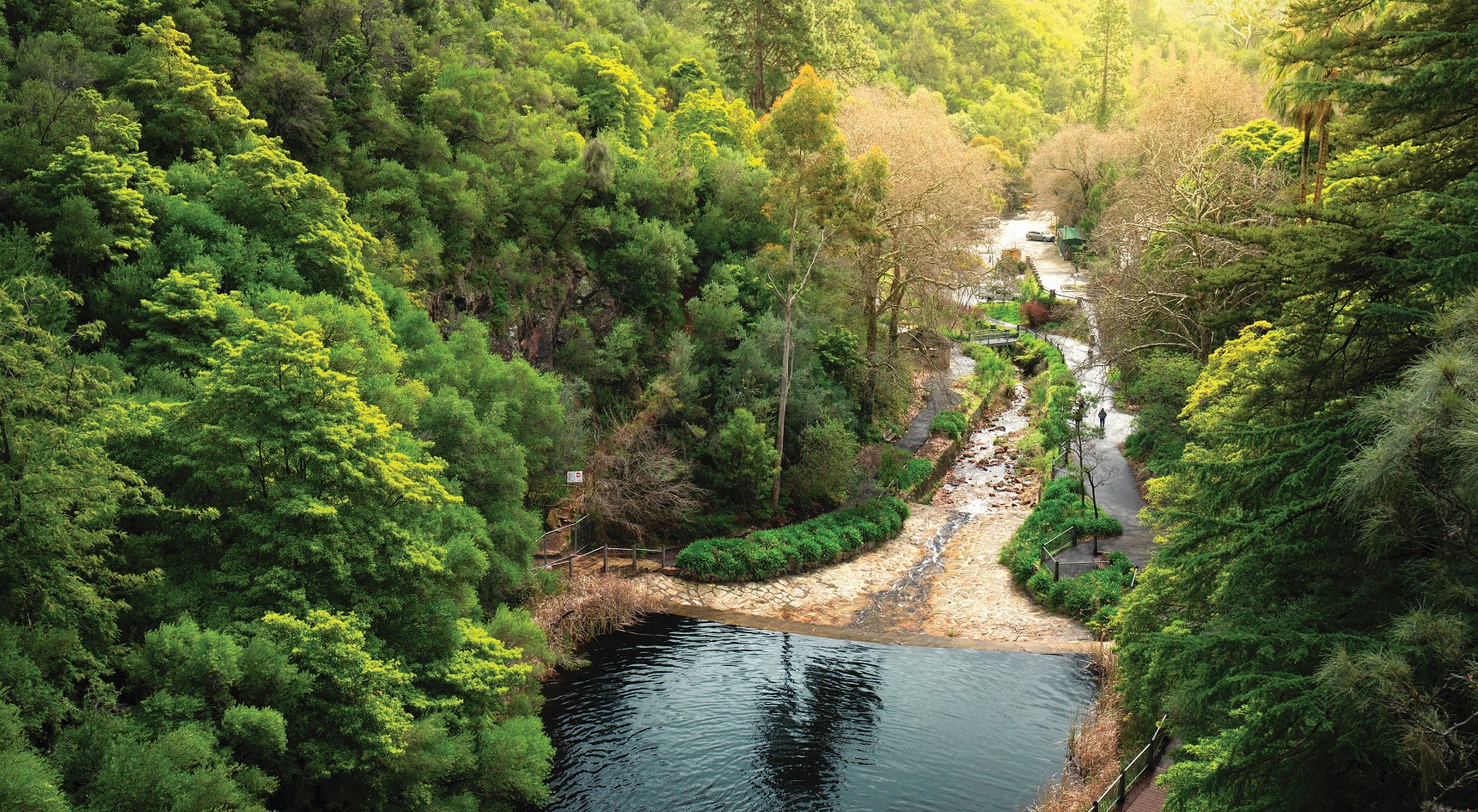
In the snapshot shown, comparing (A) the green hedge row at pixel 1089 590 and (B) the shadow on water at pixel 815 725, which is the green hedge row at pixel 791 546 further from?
(A) the green hedge row at pixel 1089 590

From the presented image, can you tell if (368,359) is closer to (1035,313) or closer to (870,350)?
(870,350)

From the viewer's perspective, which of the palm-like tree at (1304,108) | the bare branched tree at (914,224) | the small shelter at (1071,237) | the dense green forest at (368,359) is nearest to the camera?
the dense green forest at (368,359)

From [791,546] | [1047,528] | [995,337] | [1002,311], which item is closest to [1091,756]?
[1047,528]

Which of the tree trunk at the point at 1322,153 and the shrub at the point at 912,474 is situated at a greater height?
the tree trunk at the point at 1322,153

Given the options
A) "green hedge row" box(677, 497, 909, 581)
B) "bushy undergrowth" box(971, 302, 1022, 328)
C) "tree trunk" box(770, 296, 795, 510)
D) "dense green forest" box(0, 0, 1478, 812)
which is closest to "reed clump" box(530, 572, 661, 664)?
"dense green forest" box(0, 0, 1478, 812)

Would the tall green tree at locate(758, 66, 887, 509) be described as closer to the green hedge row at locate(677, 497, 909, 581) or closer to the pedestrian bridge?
the green hedge row at locate(677, 497, 909, 581)

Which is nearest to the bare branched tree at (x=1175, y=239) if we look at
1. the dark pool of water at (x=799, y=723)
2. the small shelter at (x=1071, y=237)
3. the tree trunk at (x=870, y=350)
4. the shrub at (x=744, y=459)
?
the tree trunk at (x=870, y=350)
